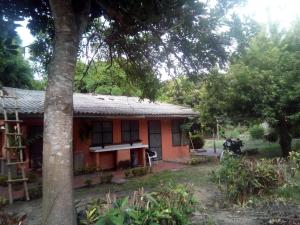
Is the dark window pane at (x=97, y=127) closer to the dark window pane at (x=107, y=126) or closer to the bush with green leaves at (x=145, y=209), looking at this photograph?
the dark window pane at (x=107, y=126)

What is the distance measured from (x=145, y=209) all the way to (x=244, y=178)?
348cm

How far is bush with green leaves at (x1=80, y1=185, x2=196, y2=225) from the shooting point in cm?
425

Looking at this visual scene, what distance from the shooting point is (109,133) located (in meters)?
15.5

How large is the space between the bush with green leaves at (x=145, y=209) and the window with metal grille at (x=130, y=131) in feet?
Result: 35.2

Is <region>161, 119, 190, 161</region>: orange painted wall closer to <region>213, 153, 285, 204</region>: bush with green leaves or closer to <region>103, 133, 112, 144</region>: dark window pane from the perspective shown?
<region>103, 133, 112, 144</region>: dark window pane

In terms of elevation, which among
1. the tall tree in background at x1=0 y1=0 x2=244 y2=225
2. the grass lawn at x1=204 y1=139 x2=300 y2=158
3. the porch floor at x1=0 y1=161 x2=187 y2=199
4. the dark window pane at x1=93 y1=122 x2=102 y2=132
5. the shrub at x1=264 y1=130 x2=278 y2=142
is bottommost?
the porch floor at x1=0 y1=161 x2=187 y2=199

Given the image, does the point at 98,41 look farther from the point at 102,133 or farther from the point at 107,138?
the point at 107,138

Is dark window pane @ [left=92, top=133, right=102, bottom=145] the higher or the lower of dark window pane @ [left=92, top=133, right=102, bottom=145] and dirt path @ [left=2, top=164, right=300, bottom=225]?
the higher

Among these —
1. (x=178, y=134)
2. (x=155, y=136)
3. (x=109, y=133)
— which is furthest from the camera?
(x=178, y=134)

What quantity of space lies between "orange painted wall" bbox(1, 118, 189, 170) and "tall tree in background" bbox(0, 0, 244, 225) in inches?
207

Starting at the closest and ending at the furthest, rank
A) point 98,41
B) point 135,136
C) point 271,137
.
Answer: point 98,41
point 135,136
point 271,137

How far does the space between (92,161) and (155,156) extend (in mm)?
3730

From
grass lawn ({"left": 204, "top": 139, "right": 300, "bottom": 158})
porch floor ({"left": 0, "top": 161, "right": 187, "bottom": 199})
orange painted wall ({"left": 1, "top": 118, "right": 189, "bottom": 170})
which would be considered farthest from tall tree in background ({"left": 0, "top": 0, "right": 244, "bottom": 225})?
grass lawn ({"left": 204, "top": 139, "right": 300, "bottom": 158})

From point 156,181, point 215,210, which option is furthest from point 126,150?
point 215,210
